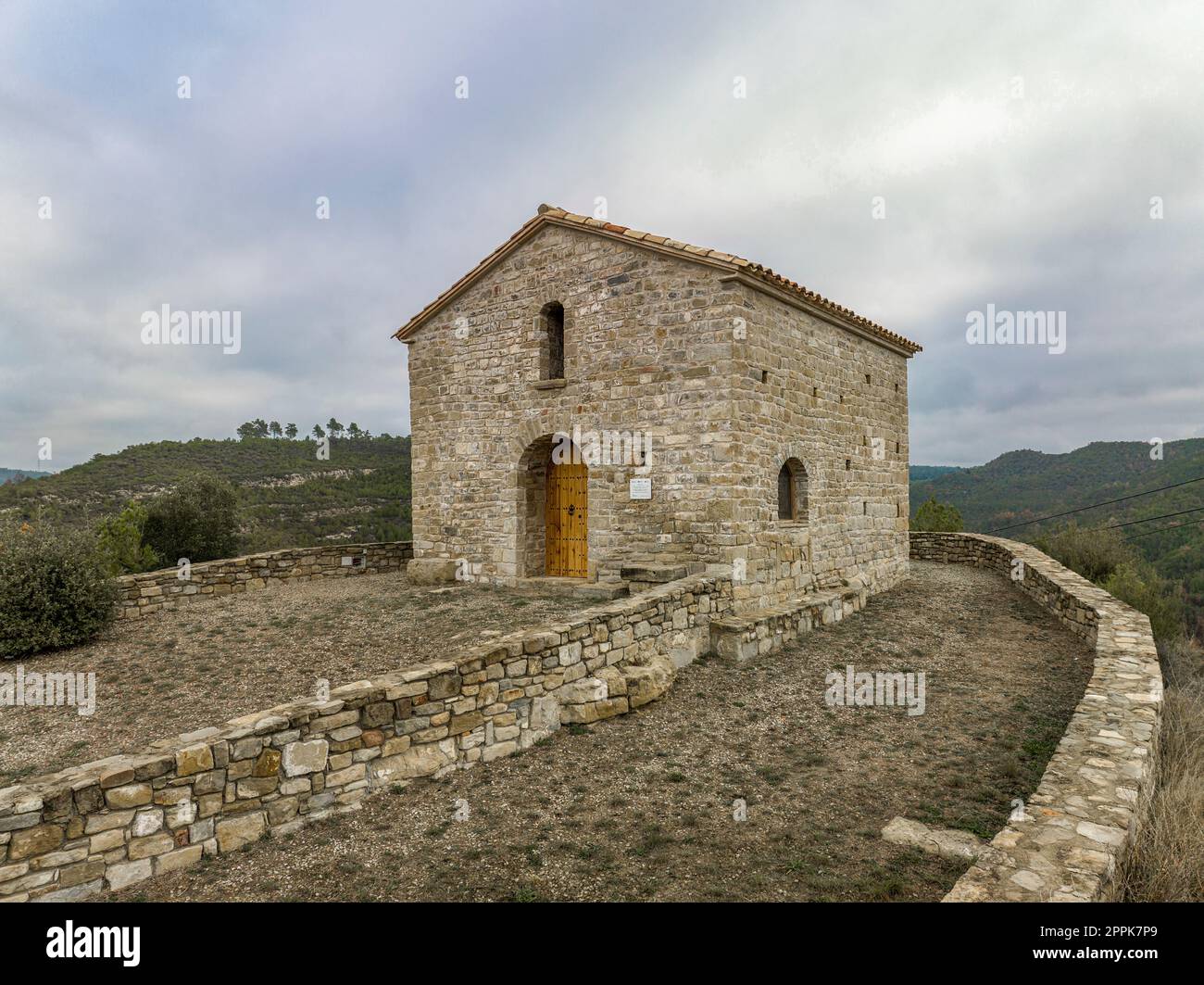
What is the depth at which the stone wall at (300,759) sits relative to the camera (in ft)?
10.6

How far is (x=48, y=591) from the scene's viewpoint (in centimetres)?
784

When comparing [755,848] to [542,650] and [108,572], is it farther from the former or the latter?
[108,572]

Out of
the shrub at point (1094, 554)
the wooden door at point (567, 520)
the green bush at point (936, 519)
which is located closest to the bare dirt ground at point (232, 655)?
the wooden door at point (567, 520)

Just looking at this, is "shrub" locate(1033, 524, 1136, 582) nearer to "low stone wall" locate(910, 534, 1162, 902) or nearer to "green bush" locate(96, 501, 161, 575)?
"low stone wall" locate(910, 534, 1162, 902)

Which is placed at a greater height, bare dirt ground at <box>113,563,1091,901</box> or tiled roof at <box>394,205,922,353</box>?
tiled roof at <box>394,205,922,353</box>

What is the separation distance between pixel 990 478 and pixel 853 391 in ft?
205

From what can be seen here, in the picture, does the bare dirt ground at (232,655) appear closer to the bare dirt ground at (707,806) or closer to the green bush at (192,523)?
the bare dirt ground at (707,806)

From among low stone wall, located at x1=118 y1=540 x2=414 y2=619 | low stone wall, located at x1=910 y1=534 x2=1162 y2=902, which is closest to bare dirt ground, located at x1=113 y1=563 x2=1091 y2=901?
low stone wall, located at x1=910 y1=534 x2=1162 y2=902

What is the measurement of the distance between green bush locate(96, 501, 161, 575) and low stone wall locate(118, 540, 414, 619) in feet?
12.7

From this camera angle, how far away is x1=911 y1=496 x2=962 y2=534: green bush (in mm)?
24406

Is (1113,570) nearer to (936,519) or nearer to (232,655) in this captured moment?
(936,519)

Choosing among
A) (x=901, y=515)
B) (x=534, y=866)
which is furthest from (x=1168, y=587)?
(x=534, y=866)
